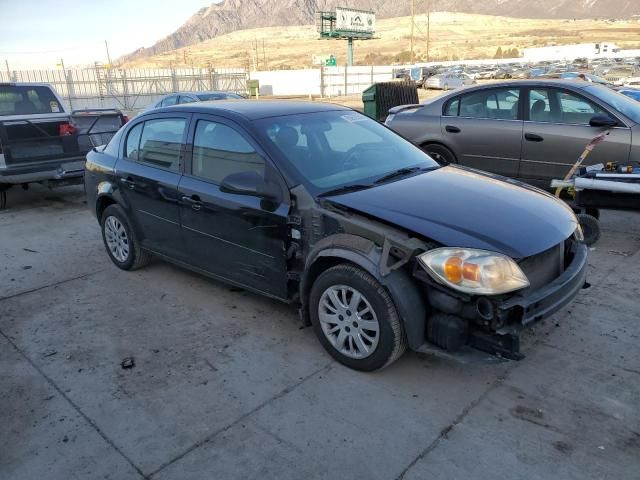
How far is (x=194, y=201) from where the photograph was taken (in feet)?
13.8

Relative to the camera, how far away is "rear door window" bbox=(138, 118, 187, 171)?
14.5ft

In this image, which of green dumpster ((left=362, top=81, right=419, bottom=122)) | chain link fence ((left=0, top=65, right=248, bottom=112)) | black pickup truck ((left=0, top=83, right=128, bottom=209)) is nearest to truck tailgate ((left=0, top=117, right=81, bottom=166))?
black pickup truck ((left=0, top=83, right=128, bottom=209))

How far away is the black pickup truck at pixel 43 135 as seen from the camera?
300 inches

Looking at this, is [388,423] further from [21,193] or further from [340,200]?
[21,193]

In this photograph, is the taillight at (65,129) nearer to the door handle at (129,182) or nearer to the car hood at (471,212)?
the door handle at (129,182)

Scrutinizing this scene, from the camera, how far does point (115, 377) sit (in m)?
3.53

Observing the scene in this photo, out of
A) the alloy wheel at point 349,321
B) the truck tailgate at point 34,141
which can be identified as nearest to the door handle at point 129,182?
the alloy wheel at point 349,321

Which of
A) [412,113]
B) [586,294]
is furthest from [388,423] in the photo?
[412,113]

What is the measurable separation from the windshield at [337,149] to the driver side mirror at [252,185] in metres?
0.21

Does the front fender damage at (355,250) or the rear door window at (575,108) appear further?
the rear door window at (575,108)

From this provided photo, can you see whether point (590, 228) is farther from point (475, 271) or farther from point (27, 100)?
point (27, 100)

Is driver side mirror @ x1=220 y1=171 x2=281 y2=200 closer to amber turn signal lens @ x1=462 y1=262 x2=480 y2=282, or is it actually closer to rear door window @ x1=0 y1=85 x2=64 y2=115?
amber turn signal lens @ x1=462 y1=262 x2=480 y2=282

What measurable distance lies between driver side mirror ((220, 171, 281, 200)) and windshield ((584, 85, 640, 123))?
4722mm

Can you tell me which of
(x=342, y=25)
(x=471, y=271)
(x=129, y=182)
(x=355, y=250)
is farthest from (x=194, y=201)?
(x=342, y=25)
